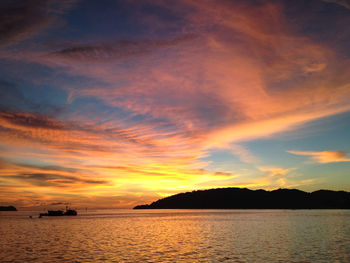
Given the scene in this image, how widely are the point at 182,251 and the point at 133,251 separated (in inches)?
330

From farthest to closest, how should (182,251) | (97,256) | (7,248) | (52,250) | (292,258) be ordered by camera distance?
(7,248)
(52,250)
(182,251)
(97,256)
(292,258)

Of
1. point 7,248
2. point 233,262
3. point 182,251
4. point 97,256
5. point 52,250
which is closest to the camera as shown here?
point 233,262

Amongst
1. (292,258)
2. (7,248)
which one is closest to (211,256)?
(292,258)

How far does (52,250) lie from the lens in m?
51.7

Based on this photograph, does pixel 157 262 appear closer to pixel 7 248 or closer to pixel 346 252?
pixel 346 252

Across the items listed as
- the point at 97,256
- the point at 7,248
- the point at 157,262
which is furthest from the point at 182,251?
the point at 7,248

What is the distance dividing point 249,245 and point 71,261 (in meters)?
32.1

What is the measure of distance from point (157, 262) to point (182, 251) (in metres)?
10.1

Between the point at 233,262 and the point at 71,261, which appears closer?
the point at 233,262

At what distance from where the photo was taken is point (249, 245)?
54219mm

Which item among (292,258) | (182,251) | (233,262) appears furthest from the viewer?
(182,251)

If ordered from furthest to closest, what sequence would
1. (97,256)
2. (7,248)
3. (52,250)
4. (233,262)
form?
(7,248), (52,250), (97,256), (233,262)

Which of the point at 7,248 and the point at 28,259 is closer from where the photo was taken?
the point at 28,259

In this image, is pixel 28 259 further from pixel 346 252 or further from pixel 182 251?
pixel 346 252
